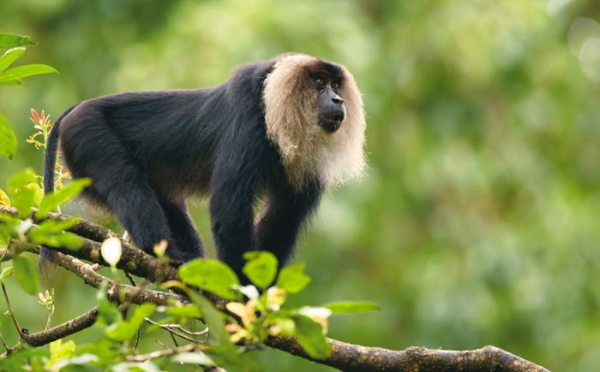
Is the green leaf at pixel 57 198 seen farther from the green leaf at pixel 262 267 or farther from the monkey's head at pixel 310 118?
the monkey's head at pixel 310 118

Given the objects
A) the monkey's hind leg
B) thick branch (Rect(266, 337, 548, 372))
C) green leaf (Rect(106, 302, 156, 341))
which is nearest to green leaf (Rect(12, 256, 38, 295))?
green leaf (Rect(106, 302, 156, 341))

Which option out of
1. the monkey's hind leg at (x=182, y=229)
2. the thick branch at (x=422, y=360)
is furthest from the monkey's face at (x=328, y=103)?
the thick branch at (x=422, y=360)

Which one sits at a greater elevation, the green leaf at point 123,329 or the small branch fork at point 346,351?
the small branch fork at point 346,351

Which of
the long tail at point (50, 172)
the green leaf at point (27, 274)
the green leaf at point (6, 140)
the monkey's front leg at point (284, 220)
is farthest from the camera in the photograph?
the monkey's front leg at point (284, 220)

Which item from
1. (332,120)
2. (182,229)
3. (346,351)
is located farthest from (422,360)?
(182,229)

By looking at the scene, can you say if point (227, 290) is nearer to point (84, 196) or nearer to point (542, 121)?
point (84, 196)

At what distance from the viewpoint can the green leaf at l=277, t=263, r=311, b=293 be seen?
6.26ft

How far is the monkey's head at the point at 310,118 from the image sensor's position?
15.7ft

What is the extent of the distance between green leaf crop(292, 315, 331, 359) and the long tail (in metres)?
2.36

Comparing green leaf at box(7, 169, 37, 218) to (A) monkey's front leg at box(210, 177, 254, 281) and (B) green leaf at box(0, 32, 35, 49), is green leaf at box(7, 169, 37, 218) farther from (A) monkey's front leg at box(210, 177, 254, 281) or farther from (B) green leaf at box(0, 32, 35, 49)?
(A) monkey's front leg at box(210, 177, 254, 281)

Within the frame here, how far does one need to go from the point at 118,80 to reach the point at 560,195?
6039mm

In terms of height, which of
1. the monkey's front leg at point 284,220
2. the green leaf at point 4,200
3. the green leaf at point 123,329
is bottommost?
the green leaf at point 123,329

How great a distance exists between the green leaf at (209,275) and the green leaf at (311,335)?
179 mm

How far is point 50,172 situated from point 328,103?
1504 mm
